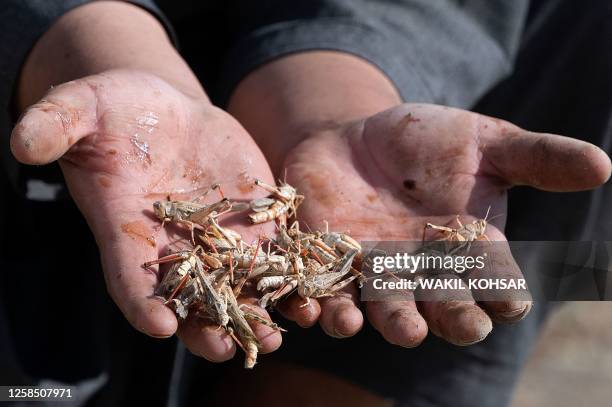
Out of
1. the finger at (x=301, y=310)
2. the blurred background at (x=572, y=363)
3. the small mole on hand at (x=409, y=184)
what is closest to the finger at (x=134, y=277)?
the finger at (x=301, y=310)

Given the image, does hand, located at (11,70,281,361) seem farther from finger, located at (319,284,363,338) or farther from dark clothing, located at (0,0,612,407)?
dark clothing, located at (0,0,612,407)

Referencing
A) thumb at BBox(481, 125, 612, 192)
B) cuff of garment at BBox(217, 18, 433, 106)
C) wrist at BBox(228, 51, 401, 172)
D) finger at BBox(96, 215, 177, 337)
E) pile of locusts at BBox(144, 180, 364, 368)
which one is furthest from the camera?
cuff of garment at BBox(217, 18, 433, 106)

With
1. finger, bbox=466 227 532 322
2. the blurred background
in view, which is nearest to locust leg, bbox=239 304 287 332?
finger, bbox=466 227 532 322

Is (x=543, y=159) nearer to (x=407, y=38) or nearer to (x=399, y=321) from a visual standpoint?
(x=399, y=321)

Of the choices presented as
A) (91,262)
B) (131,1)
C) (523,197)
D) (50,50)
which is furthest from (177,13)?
(523,197)

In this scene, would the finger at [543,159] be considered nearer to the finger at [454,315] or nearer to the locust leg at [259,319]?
the finger at [454,315]
